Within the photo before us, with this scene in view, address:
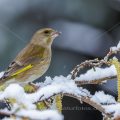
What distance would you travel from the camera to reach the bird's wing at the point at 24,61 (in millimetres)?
608

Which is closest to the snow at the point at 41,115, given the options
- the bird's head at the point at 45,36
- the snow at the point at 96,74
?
the snow at the point at 96,74

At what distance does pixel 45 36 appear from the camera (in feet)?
2.15

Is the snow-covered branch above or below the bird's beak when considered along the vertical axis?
below

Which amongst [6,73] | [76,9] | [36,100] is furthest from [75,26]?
[36,100]

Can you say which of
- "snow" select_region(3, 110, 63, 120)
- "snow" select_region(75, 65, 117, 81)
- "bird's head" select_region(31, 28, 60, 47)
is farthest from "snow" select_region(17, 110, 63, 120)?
"bird's head" select_region(31, 28, 60, 47)

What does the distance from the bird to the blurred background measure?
2cm

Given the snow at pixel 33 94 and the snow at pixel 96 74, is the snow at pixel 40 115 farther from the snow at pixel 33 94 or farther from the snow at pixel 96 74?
the snow at pixel 96 74

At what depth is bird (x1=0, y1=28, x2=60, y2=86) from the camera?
604 millimetres

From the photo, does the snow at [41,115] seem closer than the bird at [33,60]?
Yes

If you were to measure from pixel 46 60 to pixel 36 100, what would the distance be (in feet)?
0.69

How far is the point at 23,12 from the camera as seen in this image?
713 mm

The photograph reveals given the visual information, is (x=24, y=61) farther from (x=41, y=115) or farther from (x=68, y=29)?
(x=41, y=115)

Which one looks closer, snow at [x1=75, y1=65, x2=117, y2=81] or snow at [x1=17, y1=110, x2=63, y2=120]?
snow at [x1=17, y1=110, x2=63, y2=120]

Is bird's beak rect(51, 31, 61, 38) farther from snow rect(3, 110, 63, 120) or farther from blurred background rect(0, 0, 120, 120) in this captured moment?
snow rect(3, 110, 63, 120)
